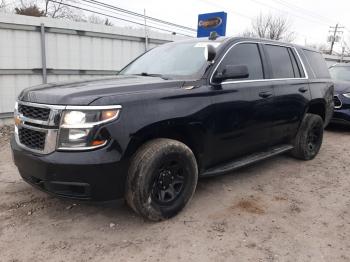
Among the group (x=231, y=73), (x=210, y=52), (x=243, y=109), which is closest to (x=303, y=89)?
(x=243, y=109)

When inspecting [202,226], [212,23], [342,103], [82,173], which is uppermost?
[212,23]

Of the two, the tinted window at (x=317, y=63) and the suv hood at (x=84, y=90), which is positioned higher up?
→ the tinted window at (x=317, y=63)

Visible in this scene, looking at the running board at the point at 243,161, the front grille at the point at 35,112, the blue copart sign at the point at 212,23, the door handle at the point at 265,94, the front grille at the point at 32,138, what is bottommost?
the running board at the point at 243,161

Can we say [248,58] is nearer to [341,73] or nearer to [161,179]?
[161,179]

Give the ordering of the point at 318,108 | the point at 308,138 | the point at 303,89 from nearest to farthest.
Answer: the point at 303,89 → the point at 308,138 → the point at 318,108

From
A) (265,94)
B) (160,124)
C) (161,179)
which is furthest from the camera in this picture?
(265,94)

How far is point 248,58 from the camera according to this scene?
14.6 feet

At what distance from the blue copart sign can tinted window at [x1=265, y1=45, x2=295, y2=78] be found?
3.93 meters

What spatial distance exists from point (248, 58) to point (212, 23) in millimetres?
5110

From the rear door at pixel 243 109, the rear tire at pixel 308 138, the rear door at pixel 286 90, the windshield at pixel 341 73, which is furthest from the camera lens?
the windshield at pixel 341 73

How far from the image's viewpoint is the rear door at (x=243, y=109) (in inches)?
154

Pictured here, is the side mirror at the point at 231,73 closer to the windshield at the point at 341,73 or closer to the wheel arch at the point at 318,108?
the wheel arch at the point at 318,108

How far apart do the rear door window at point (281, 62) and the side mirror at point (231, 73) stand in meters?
1.09

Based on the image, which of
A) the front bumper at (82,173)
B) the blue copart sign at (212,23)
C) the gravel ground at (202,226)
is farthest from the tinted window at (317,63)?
the front bumper at (82,173)
